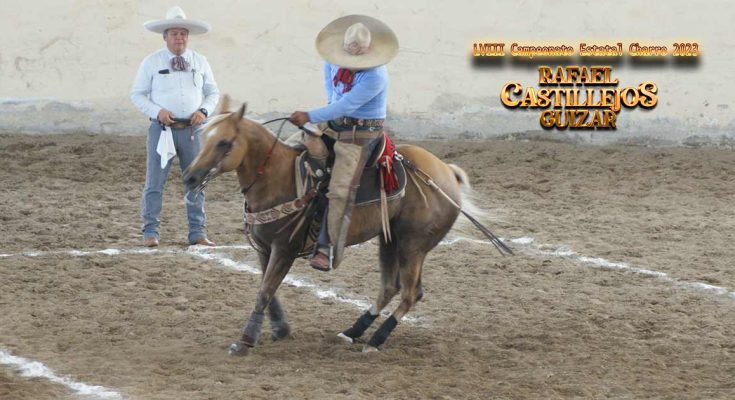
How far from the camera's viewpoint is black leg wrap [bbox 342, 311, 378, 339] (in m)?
6.77

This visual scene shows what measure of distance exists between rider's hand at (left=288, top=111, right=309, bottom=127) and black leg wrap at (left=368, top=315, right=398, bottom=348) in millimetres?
1297

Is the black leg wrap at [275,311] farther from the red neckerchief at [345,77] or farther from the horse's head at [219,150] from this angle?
the red neckerchief at [345,77]

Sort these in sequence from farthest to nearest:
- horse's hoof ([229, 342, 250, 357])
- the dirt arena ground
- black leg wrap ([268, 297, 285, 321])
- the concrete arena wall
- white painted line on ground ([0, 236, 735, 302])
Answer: the concrete arena wall
white painted line on ground ([0, 236, 735, 302])
black leg wrap ([268, 297, 285, 321])
horse's hoof ([229, 342, 250, 357])
the dirt arena ground

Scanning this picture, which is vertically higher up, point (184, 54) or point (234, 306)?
point (184, 54)

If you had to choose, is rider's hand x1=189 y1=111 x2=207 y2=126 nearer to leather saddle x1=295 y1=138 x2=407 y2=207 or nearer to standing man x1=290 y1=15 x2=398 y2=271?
standing man x1=290 y1=15 x2=398 y2=271

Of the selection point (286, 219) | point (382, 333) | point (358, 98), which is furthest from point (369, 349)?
point (358, 98)

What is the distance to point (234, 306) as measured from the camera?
759cm

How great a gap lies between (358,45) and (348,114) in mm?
410

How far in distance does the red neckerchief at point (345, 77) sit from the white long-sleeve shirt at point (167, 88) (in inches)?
113

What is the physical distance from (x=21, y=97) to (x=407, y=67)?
4812 mm

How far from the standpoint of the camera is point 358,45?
6.50 metres

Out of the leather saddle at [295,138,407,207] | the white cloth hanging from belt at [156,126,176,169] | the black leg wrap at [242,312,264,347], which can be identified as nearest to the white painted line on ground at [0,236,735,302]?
the white cloth hanging from belt at [156,126,176,169]

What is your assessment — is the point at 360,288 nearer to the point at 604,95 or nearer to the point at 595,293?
the point at 595,293

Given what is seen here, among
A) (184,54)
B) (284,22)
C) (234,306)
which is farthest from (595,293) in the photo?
(284,22)
